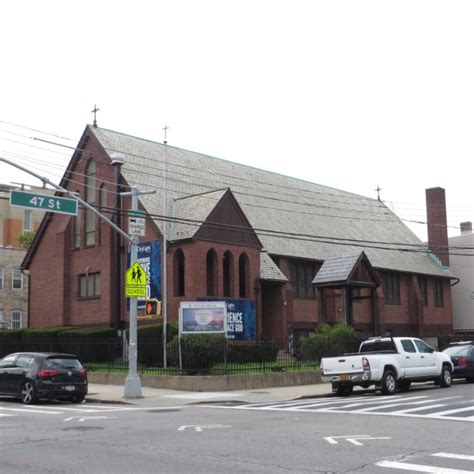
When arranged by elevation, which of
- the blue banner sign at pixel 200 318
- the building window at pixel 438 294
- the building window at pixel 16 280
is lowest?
the blue banner sign at pixel 200 318

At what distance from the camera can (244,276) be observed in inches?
1433

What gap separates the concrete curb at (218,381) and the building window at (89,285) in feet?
31.8

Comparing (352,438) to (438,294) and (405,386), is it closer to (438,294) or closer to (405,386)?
(405,386)

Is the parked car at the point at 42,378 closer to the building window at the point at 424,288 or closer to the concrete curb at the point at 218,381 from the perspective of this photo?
the concrete curb at the point at 218,381

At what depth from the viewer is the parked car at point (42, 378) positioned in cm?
2141

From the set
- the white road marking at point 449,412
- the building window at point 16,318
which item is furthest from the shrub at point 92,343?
the building window at point 16,318

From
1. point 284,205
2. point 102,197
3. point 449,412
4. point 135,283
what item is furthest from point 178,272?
point 449,412

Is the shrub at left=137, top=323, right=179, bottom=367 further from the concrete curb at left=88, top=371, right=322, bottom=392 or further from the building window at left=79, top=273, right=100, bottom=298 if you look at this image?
the building window at left=79, top=273, right=100, bottom=298

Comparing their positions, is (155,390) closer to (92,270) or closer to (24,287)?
(92,270)

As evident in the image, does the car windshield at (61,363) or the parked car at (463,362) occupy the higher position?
the car windshield at (61,363)

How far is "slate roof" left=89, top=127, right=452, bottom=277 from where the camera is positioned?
38.9 meters

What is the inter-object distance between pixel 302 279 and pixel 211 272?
31.2 feet

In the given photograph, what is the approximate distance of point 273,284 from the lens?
129ft

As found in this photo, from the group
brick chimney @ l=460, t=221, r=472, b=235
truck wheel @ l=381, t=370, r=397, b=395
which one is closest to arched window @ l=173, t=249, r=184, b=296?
truck wheel @ l=381, t=370, r=397, b=395
